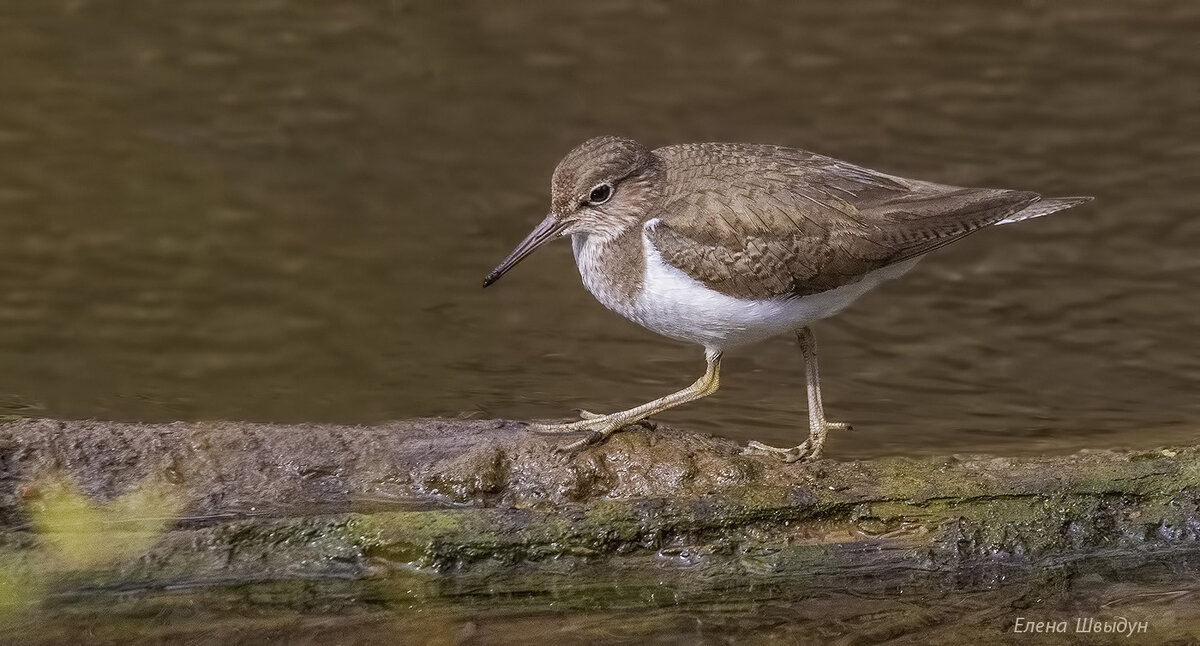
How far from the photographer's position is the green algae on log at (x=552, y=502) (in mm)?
5586

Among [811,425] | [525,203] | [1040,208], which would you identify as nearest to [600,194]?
[811,425]

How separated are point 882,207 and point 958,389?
6.41ft

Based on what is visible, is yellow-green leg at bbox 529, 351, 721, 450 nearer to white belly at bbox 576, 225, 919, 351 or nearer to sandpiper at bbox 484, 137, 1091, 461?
sandpiper at bbox 484, 137, 1091, 461

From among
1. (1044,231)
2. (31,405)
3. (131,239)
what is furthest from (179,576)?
(1044,231)

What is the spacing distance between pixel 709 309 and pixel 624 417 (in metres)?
0.60

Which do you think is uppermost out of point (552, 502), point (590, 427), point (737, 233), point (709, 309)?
point (737, 233)

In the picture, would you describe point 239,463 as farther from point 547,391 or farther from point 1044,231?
point 1044,231

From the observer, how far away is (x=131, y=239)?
370 inches

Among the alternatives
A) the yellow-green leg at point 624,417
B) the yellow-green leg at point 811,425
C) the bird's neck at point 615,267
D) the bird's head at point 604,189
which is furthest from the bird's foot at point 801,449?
the bird's head at point 604,189

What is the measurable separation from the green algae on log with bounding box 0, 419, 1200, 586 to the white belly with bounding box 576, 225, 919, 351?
0.62 meters

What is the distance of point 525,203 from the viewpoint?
10.0 metres

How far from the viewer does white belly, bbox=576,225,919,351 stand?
6.23 meters

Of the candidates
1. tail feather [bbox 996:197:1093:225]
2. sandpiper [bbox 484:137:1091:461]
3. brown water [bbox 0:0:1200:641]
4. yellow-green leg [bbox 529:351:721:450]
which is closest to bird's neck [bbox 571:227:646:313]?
sandpiper [bbox 484:137:1091:461]

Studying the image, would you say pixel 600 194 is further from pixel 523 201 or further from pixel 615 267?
pixel 523 201
